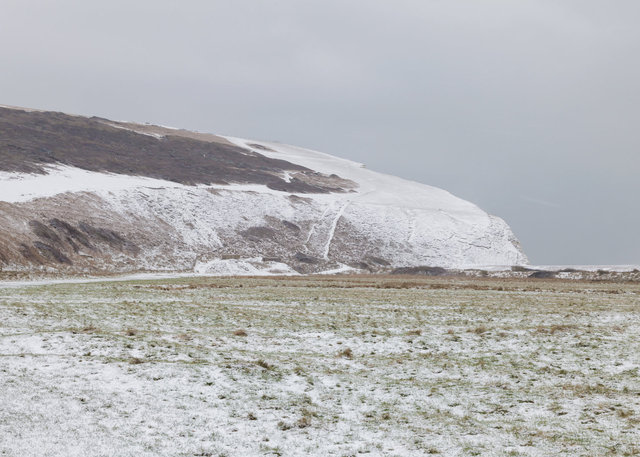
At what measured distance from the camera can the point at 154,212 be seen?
96.9 m

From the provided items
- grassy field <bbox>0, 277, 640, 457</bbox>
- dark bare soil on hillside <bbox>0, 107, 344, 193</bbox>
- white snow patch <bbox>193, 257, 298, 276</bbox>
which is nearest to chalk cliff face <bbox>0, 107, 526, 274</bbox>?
white snow patch <bbox>193, 257, 298, 276</bbox>

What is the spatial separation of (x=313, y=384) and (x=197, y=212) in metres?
91.0

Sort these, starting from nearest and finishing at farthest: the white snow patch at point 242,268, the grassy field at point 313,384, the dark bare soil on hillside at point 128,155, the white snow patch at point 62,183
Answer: the grassy field at point 313,384
the white snow patch at point 242,268
the white snow patch at point 62,183
the dark bare soil on hillside at point 128,155

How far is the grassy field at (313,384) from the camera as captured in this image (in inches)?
465

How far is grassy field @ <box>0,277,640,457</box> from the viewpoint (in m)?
11.8

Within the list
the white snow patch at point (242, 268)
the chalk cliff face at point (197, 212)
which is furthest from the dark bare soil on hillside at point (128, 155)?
the white snow patch at point (242, 268)

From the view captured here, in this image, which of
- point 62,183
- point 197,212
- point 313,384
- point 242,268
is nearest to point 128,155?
point 197,212

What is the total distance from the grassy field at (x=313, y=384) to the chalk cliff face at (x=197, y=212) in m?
43.3

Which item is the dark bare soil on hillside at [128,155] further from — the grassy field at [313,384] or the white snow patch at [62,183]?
the grassy field at [313,384]

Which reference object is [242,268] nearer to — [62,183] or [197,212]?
[197,212]

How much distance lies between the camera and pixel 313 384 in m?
16.3

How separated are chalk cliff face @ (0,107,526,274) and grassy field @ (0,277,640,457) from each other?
43332mm

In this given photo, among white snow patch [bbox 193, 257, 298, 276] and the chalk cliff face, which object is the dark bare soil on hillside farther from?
white snow patch [bbox 193, 257, 298, 276]

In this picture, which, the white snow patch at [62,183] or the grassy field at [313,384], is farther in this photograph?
the white snow patch at [62,183]
